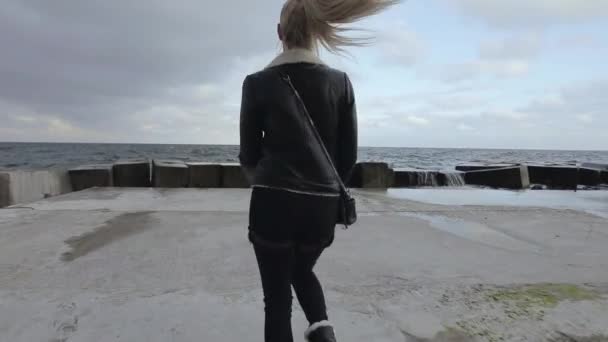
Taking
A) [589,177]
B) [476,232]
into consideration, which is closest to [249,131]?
[476,232]

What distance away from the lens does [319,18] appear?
154cm

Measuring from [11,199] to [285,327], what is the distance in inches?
285

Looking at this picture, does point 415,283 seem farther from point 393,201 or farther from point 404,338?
point 393,201

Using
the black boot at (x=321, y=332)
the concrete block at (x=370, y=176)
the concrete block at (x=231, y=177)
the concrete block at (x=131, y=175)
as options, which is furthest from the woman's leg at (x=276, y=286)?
the concrete block at (x=131, y=175)

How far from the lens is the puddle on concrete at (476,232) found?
4230 mm

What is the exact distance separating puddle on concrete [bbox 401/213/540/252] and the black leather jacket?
11.3 ft

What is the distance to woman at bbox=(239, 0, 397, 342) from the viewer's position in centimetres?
151

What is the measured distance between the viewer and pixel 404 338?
218cm

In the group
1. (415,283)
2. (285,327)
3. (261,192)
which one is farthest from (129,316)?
(415,283)

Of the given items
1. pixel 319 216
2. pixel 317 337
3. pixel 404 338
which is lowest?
pixel 404 338

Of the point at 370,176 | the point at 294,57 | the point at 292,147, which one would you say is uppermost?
the point at 294,57

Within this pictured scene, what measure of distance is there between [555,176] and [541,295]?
1249cm

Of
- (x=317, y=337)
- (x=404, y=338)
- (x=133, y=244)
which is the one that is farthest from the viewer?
(x=133, y=244)

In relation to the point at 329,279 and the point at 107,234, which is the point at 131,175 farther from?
the point at 329,279
